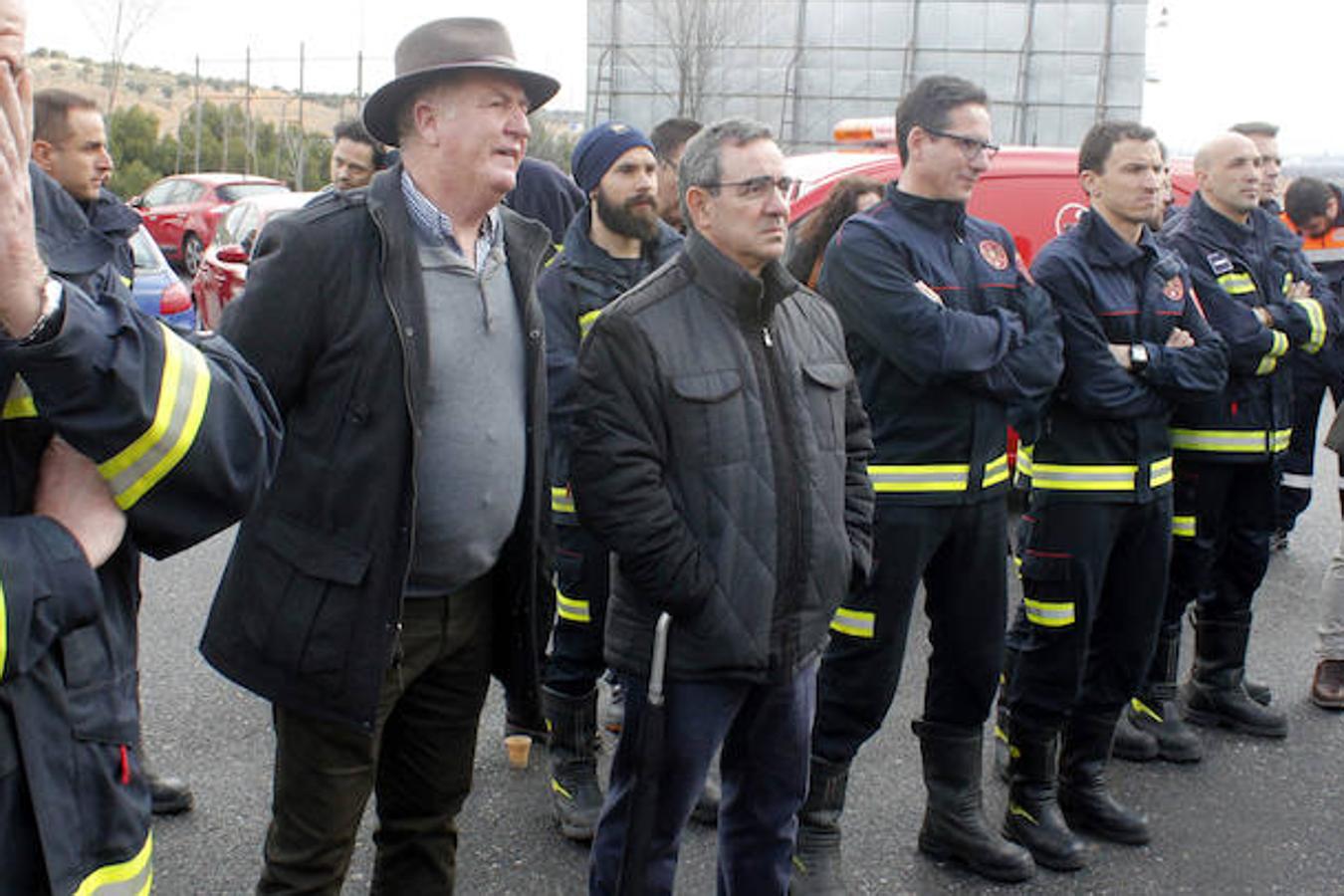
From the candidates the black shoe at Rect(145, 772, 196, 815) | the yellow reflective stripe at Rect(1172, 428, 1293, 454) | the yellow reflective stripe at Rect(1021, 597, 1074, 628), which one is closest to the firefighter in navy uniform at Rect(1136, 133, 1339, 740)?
the yellow reflective stripe at Rect(1172, 428, 1293, 454)

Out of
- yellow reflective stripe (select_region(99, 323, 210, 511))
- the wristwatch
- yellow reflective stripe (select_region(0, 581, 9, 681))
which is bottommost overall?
yellow reflective stripe (select_region(0, 581, 9, 681))

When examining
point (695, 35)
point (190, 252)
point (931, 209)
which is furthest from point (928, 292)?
point (190, 252)

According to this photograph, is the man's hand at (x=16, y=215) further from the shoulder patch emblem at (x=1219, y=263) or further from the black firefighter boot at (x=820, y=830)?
the shoulder patch emblem at (x=1219, y=263)

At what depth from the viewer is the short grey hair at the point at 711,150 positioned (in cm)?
305

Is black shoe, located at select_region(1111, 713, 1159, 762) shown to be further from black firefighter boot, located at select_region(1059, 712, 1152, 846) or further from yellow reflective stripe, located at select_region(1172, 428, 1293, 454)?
yellow reflective stripe, located at select_region(1172, 428, 1293, 454)

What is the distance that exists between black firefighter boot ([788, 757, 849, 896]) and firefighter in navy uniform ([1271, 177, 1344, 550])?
3.92 meters

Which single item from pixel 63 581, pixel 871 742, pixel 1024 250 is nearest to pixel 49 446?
pixel 63 581

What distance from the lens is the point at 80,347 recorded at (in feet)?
4.83

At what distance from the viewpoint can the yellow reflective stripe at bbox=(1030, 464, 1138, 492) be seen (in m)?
3.87

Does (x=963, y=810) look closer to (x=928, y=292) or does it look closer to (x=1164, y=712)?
(x=1164, y=712)

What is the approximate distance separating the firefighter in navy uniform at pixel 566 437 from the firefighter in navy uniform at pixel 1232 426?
1941mm

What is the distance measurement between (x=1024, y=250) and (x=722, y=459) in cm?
444

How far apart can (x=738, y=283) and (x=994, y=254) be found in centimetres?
117

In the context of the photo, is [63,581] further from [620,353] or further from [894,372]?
[894,372]
